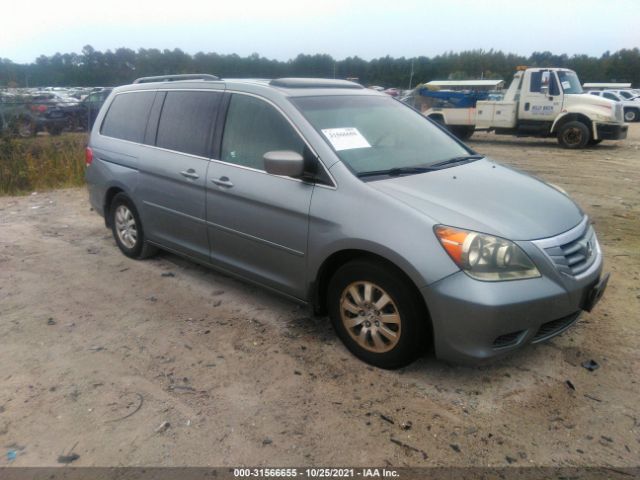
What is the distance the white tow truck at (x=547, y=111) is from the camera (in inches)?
565

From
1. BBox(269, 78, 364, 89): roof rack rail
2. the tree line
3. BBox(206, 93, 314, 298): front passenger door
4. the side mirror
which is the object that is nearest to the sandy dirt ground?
BBox(206, 93, 314, 298): front passenger door

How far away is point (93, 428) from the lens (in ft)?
8.91

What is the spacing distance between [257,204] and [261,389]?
128 centimetres

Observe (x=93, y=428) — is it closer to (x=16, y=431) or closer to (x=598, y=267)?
(x=16, y=431)

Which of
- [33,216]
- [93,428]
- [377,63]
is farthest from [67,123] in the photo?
[377,63]

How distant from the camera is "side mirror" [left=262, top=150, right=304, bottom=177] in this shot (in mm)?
3273

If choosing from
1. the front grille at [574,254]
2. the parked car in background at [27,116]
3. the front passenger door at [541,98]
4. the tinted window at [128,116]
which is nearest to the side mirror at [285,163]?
the front grille at [574,254]

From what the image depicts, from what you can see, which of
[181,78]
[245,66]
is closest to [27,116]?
[181,78]

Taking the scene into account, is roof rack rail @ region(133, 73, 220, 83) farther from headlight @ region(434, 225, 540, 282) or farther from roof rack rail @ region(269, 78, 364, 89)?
headlight @ region(434, 225, 540, 282)

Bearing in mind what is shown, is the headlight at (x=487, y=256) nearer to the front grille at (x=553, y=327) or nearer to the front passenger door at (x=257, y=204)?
the front grille at (x=553, y=327)

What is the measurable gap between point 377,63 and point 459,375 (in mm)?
92667

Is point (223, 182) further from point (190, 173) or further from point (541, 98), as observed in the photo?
point (541, 98)

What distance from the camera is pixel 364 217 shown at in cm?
306

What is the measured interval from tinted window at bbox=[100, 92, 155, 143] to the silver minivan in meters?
0.08
